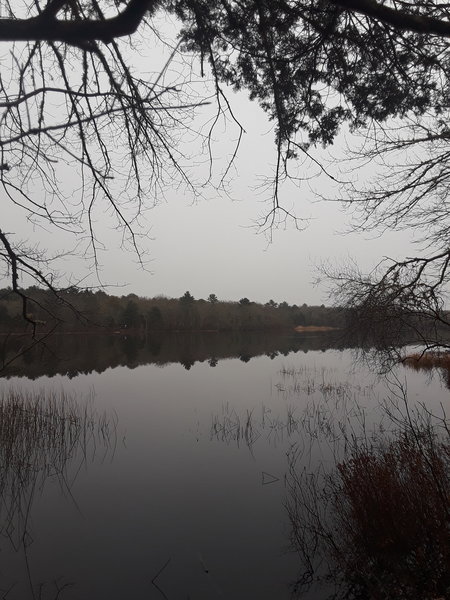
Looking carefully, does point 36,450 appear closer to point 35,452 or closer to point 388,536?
point 35,452

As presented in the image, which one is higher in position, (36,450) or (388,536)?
(388,536)

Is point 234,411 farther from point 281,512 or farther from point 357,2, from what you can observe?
point 357,2

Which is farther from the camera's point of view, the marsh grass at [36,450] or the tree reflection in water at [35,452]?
the marsh grass at [36,450]

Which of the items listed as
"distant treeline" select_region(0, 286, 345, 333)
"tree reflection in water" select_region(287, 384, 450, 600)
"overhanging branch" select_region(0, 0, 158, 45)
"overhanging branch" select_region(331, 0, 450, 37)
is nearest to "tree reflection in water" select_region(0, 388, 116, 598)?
"tree reflection in water" select_region(287, 384, 450, 600)

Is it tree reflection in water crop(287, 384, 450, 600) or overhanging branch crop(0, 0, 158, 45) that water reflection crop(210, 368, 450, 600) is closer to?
tree reflection in water crop(287, 384, 450, 600)

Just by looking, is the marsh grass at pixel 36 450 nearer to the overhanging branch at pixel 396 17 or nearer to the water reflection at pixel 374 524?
the water reflection at pixel 374 524

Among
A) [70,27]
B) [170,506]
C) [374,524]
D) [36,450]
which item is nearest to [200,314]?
[36,450]

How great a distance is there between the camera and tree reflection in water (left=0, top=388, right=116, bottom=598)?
527 centimetres

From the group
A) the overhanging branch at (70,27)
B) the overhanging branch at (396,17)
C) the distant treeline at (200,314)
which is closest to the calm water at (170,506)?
the overhanging branch at (70,27)

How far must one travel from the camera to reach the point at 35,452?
734cm

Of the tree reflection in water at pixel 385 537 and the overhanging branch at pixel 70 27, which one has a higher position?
the overhanging branch at pixel 70 27

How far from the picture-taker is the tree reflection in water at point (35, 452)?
5.27 meters

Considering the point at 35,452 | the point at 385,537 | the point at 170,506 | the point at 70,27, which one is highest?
the point at 70,27

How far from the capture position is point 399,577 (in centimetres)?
316
